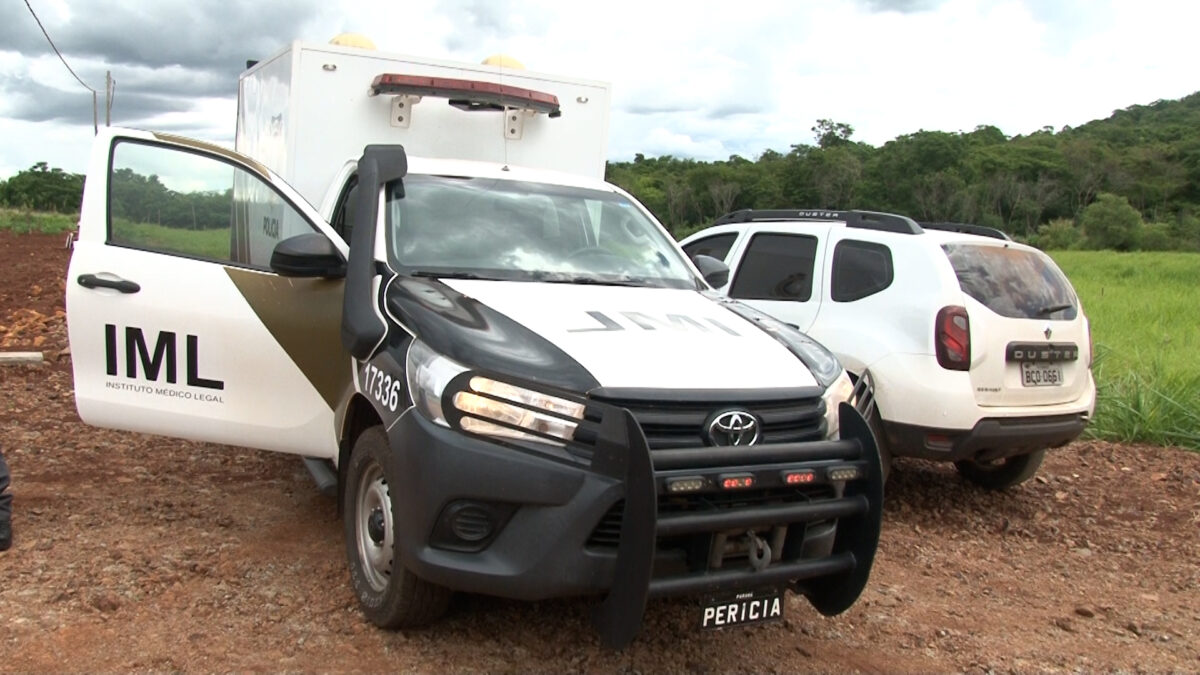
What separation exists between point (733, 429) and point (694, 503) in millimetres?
296

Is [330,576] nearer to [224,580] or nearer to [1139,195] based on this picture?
[224,580]

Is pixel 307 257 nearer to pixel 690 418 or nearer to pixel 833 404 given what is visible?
pixel 690 418

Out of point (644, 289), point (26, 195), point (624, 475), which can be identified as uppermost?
point (644, 289)

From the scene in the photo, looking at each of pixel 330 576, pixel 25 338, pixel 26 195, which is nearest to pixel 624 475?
pixel 330 576

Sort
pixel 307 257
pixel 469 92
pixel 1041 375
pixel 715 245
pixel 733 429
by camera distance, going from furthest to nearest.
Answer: pixel 715 245 → pixel 469 92 → pixel 1041 375 → pixel 307 257 → pixel 733 429

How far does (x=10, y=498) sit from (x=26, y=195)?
65.0 m

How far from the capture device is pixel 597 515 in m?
3.05

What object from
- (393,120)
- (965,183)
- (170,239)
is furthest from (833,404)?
A: (965,183)

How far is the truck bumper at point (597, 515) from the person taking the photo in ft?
9.90

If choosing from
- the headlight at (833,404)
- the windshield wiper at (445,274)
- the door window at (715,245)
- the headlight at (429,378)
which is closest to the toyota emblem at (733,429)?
the headlight at (833,404)

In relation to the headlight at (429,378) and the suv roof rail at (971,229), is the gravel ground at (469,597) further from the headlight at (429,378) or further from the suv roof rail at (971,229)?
the suv roof rail at (971,229)

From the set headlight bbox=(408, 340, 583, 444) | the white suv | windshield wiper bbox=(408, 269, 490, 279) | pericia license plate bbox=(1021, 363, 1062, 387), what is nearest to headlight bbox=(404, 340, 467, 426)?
headlight bbox=(408, 340, 583, 444)

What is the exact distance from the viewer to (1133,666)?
13.3 ft

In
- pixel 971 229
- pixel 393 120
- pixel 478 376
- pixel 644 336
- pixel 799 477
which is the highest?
pixel 393 120
